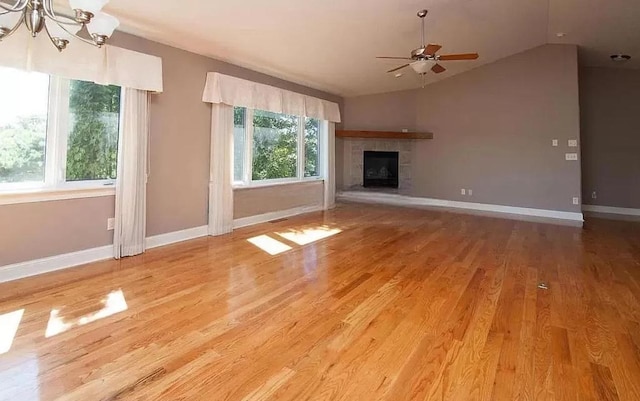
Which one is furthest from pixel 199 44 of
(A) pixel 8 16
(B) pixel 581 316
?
(B) pixel 581 316

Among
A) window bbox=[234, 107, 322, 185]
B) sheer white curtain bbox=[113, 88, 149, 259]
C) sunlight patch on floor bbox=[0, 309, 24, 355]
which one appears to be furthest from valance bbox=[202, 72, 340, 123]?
sunlight patch on floor bbox=[0, 309, 24, 355]

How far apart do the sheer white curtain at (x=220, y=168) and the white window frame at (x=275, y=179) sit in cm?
44

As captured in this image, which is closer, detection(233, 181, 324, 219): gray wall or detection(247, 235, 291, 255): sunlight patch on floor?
detection(247, 235, 291, 255): sunlight patch on floor

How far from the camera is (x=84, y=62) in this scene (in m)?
3.26

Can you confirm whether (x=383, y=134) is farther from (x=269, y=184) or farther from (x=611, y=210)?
(x=611, y=210)

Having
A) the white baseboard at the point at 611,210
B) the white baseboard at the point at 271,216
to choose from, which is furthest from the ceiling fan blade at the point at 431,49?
the white baseboard at the point at 611,210

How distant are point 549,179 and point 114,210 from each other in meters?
7.07

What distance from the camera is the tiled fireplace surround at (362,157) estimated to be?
836 cm

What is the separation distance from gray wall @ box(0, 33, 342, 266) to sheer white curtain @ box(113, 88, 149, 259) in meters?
0.14

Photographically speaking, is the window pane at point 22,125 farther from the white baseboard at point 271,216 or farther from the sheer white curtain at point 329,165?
the sheer white curtain at point 329,165

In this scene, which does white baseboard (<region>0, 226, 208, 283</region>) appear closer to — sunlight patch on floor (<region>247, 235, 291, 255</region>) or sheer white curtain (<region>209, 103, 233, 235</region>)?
sheer white curtain (<region>209, 103, 233, 235</region>)

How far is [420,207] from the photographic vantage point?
761 cm

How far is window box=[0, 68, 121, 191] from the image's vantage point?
304 centimetres

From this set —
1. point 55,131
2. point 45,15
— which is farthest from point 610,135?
point 55,131
